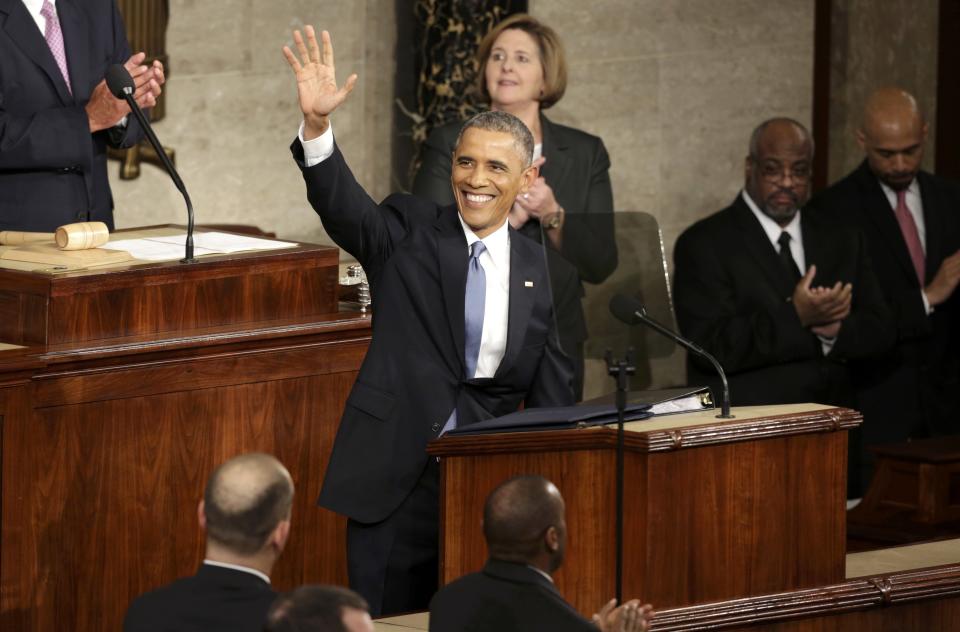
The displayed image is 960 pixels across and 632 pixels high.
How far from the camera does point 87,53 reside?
552 cm

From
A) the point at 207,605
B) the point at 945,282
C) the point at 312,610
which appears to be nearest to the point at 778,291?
the point at 945,282

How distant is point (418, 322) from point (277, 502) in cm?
133

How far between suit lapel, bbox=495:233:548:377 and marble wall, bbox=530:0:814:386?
360cm

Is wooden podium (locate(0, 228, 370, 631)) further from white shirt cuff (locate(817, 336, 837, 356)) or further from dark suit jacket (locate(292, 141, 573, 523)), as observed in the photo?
white shirt cuff (locate(817, 336, 837, 356))

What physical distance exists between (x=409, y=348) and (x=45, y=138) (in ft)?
4.57

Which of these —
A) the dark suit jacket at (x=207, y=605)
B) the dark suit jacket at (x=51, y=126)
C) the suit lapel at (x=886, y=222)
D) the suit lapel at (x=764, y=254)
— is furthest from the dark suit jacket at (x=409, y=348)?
the suit lapel at (x=886, y=222)

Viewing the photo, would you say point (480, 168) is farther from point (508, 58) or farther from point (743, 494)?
point (508, 58)

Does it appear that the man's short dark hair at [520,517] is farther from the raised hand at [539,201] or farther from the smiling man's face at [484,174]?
the raised hand at [539,201]

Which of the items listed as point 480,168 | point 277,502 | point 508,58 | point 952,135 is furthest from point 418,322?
point 952,135

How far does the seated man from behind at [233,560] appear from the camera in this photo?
3.17 metres

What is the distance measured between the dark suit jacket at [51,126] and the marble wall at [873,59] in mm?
4516

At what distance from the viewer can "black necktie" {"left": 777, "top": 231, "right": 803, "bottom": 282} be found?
6.87 meters

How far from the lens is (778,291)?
22.4 ft

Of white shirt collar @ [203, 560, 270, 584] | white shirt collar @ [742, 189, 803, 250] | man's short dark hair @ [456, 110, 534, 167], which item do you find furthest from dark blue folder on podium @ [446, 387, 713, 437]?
white shirt collar @ [742, 189, 803, 250]
